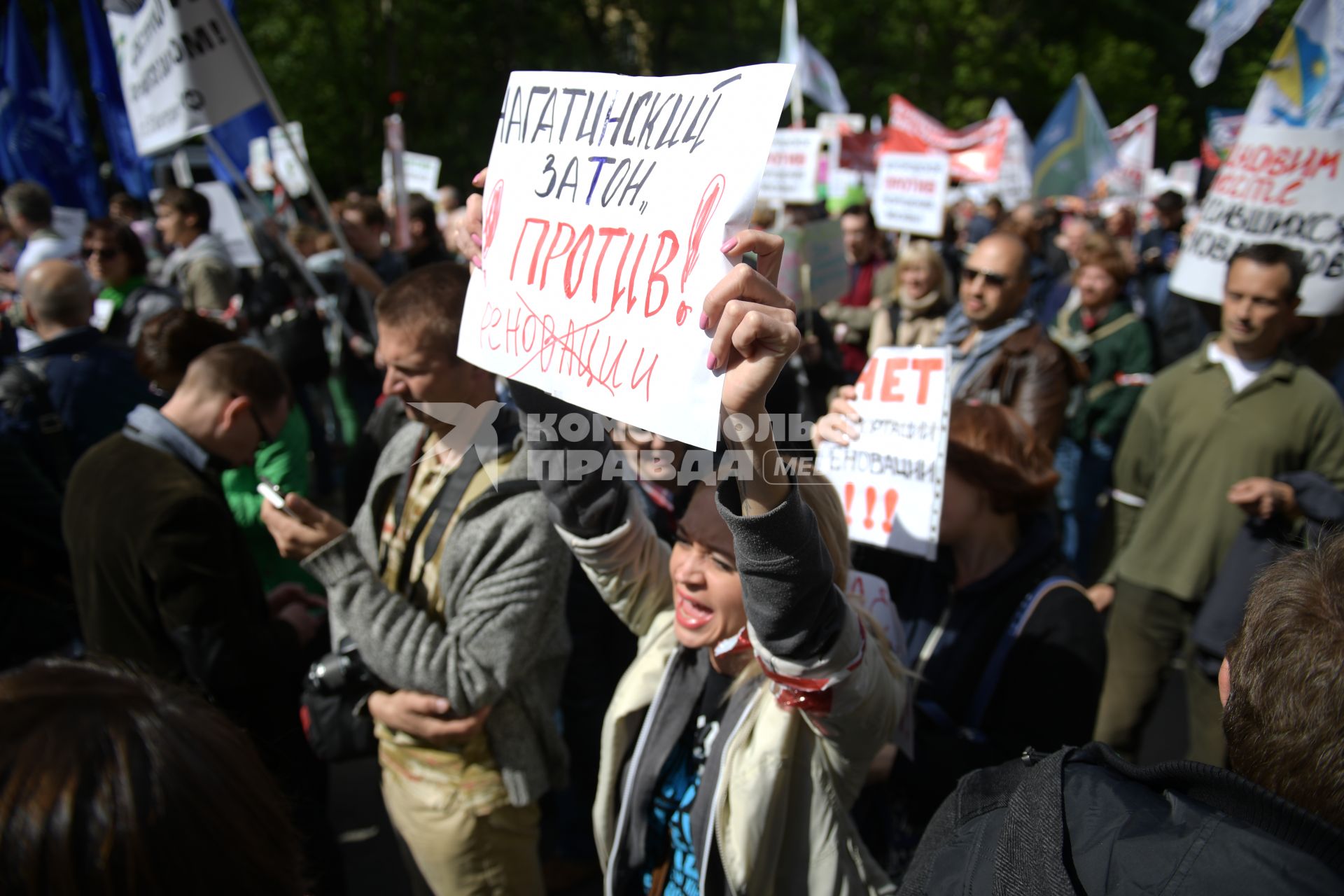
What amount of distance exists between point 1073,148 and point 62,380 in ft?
33.7

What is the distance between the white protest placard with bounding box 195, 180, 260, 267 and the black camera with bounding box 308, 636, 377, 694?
6.09m

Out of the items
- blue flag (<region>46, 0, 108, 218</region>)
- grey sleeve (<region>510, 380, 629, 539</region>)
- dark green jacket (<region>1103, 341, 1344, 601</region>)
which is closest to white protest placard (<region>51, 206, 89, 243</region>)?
blue flag (<region>46, 0, 108, 218</region>)

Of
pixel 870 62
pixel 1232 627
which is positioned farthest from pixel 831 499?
pixel 870 62

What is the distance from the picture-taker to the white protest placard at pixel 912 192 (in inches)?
283

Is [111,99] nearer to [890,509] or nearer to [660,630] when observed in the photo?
[660,630]

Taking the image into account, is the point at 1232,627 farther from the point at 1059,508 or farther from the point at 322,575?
the point at 322,575

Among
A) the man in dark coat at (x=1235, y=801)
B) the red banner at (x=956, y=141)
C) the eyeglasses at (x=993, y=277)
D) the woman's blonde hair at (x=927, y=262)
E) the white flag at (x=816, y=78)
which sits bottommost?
the man in dark coat at (x=1235, y=801)

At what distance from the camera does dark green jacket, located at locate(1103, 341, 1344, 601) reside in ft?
10.3

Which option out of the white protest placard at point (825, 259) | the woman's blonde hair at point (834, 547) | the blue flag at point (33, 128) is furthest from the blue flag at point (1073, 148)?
the woman's blonde hair at point (834, 547)

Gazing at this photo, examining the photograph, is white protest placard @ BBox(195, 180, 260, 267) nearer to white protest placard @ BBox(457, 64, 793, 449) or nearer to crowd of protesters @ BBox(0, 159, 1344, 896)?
crowd of protesters @ BBox(0, 159, 1344, 896)

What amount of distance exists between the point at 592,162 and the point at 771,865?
131 centimetres

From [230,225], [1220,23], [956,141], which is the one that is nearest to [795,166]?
[1220,23]

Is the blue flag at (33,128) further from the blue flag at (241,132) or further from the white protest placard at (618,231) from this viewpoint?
the white protest placard at (618,231)

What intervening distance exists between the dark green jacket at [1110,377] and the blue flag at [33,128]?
26.4 ft
